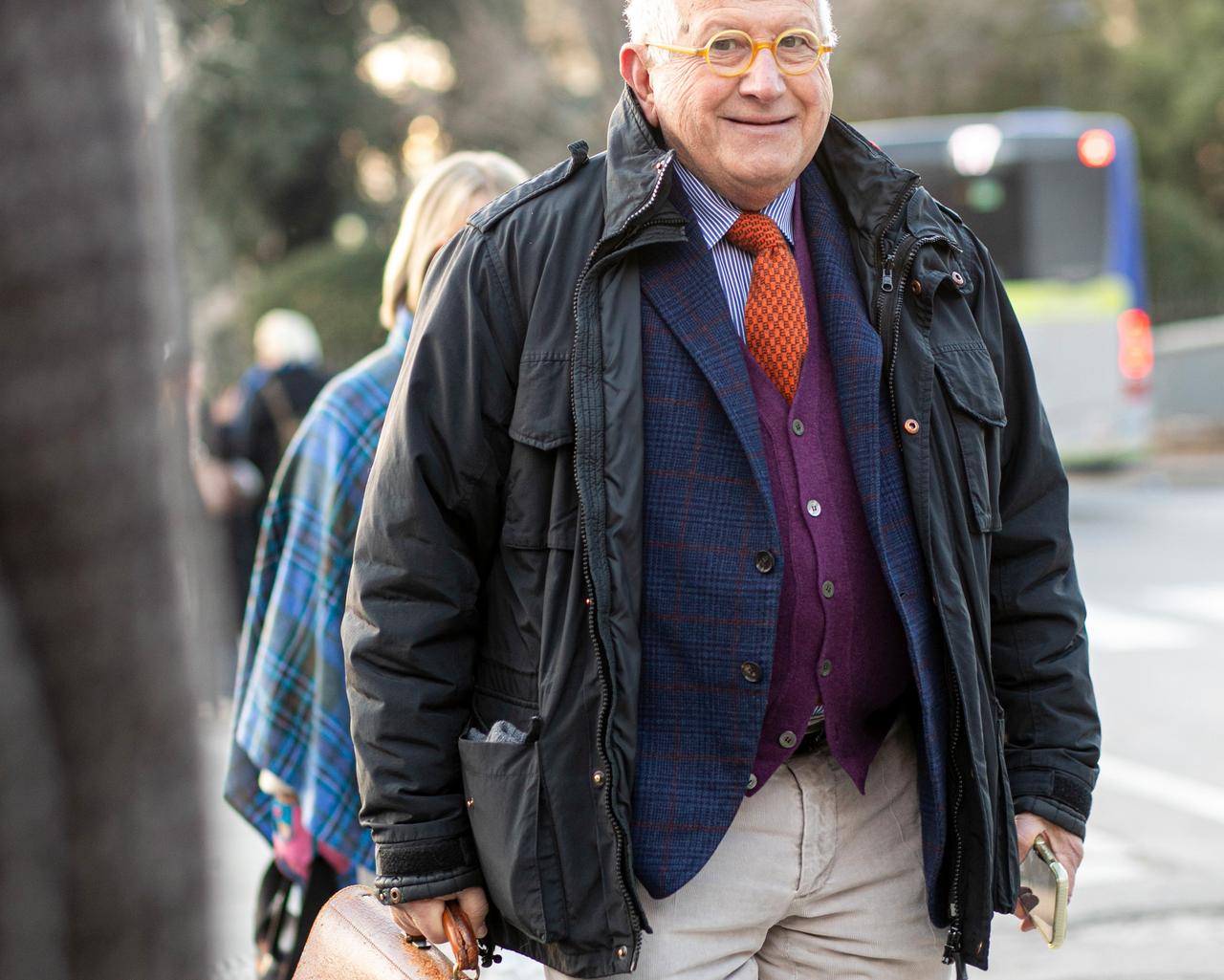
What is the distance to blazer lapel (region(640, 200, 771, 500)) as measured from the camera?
2045 mm

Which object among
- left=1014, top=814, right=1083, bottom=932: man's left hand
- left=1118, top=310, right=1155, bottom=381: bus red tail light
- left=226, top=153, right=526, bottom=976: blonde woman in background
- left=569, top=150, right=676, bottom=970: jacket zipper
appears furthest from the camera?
left=1118, top=310, right=1155, bottom=381: bus red tail light

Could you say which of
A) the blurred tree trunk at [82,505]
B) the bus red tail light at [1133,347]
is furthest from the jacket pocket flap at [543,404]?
the bus red tail light at [1133,347]

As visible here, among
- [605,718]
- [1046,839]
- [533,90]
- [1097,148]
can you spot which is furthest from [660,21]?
[533,90]

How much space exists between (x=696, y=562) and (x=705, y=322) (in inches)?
12.0

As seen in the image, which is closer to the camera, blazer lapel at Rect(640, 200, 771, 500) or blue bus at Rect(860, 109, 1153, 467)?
blazer lapel at Rect(640, 200, 771, 500)

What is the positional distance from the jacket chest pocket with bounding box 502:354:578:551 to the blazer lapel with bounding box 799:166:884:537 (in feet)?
1.19

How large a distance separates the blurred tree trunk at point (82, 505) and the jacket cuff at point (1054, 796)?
1942mm

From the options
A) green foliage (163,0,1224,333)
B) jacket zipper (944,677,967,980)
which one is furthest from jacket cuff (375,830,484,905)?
green foliage (163,0,1224,333)

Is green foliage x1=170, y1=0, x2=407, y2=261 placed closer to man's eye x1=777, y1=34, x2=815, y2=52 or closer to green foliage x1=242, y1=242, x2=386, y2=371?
green foliage x1=242, y1=242, x2=386, y2=371

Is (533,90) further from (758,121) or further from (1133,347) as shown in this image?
(758,121)

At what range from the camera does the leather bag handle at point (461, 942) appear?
2115 mm

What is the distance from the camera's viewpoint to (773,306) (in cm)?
218

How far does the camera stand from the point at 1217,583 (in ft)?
34.3

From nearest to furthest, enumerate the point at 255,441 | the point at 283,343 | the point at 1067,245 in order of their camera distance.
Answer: the point at 255,441
the point at 283,343
the point at 1067,245
